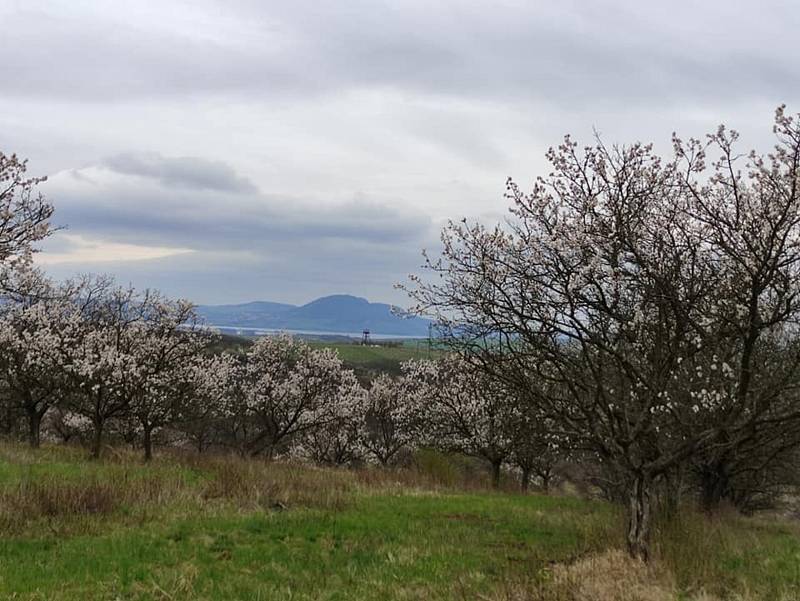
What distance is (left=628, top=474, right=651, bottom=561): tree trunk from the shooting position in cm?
862

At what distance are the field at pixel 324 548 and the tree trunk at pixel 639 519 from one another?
10.7 inches

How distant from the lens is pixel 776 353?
12297 mm

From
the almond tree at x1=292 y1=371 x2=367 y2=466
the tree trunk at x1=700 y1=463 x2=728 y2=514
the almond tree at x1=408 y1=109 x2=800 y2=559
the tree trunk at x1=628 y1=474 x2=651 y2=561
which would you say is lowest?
the almond tree at x1=292 y1=371 x2=367 y2=466

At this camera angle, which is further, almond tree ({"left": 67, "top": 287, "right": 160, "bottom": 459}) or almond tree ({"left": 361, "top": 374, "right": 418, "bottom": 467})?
almond tree ({"left": 361, "top": 374, "right": 418, "bottom": 467})

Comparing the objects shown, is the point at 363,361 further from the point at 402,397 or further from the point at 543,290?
the point at 543,290

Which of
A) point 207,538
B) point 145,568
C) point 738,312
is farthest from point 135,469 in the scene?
point 738,312

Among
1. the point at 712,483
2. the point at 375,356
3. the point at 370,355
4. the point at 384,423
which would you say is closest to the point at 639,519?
the point at 712,483

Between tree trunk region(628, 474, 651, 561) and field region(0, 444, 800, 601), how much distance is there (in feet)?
0.89

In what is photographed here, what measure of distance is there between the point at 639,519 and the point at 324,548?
4404 millimetres

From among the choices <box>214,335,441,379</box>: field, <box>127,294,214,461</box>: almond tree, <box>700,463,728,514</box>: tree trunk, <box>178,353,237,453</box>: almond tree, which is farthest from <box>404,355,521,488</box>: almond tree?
<box>214,335,441,379</box>: field

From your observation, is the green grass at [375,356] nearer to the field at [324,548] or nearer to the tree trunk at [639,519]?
the field at [324,548]

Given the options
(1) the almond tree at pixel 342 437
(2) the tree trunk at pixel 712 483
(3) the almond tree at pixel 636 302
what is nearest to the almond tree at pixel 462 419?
(1) the almond tree at pixel 342 437

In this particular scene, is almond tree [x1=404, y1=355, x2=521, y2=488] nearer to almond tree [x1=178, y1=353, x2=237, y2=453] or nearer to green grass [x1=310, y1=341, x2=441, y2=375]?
almond tree [x1=178, y1=353, x2=237, y2=453]

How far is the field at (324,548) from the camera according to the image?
7262 millimetres
